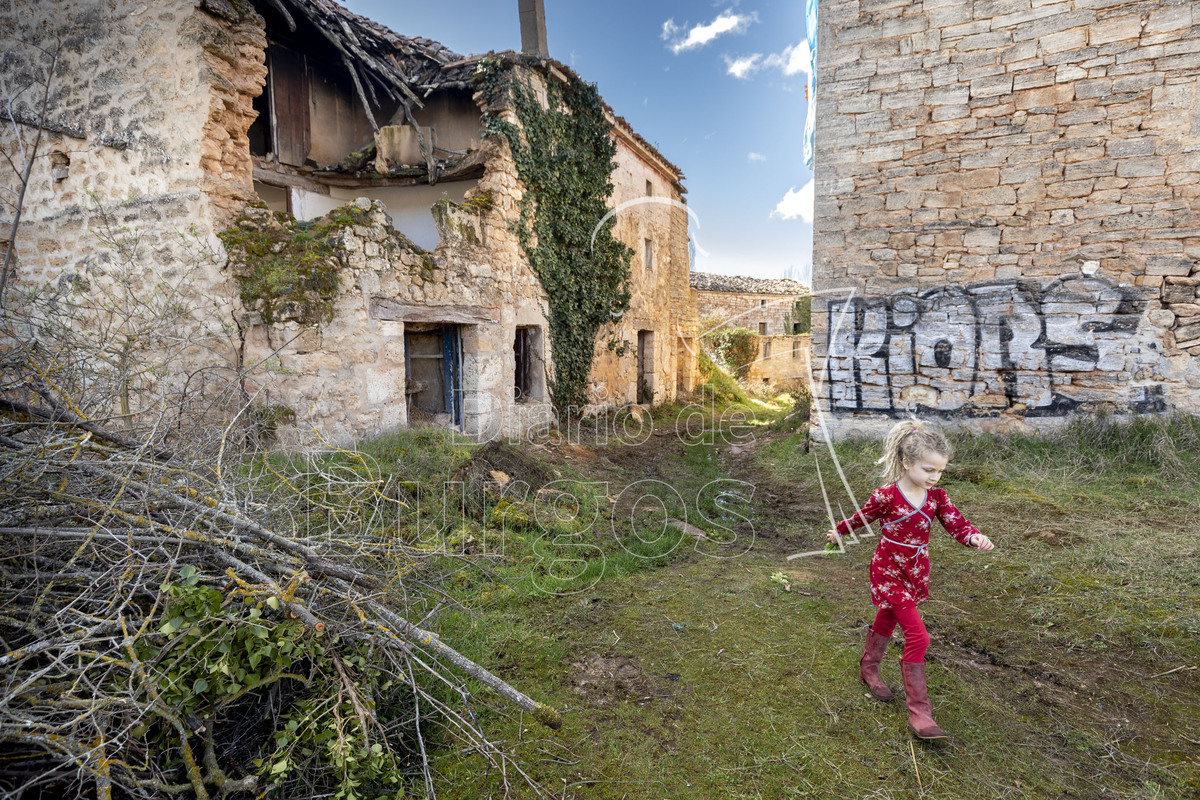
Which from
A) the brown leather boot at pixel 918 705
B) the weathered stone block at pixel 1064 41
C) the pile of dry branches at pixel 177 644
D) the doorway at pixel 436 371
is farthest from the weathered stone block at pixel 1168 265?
the doorway at pixel 436 371

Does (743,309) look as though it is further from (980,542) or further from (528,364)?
(980,542)

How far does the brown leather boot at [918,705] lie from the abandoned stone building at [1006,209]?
205 inches

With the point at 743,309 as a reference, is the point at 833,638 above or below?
below

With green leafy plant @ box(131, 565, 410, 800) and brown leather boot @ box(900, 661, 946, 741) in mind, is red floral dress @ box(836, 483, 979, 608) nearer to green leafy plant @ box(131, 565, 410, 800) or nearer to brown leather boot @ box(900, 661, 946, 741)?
brown leather boot @ box(900, 661, 946, 741)

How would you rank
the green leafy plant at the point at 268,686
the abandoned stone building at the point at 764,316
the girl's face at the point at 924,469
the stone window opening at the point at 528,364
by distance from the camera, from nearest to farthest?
the green leafy plant at the point at 268,686, the girl's face at the point at 924,469, the stone window opening at the point at 528,364, the abandoned stone building at the point at 764,316

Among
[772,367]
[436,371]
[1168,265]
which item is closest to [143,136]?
[436,371]

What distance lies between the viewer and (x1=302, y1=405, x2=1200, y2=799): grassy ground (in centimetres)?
225

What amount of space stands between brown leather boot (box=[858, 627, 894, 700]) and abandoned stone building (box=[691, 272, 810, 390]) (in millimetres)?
13662

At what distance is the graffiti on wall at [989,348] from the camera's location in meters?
6.03

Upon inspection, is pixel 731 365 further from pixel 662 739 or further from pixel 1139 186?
pixel 662 739

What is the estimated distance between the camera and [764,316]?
76.4 ft

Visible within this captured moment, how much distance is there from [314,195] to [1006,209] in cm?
974

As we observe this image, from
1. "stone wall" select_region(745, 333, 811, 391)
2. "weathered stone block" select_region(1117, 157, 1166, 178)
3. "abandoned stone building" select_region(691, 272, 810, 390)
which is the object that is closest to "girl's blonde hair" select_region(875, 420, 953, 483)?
"weathered stone block" select_region(1117, 157, 1166, 178)

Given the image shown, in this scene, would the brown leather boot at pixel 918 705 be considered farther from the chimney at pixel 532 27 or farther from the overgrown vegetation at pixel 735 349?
the overgrown vegetation at pixel 735 349
